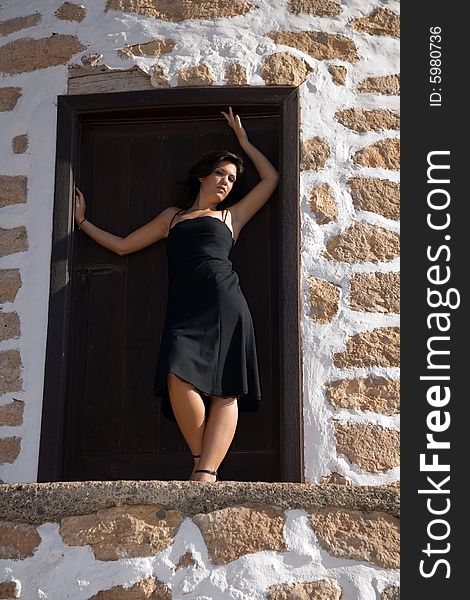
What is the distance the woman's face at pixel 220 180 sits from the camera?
5090 millimetres

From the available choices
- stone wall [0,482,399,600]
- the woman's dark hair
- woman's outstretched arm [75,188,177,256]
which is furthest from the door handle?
stone wall [0,482,399,600]

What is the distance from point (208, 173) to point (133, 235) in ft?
1.33

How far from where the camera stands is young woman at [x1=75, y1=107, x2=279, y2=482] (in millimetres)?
4695

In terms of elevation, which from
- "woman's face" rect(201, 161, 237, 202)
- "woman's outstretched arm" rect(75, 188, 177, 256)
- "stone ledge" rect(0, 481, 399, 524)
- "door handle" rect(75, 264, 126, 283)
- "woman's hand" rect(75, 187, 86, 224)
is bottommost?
"stone ledge" rect(0, 481, 399, 524)

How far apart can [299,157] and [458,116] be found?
669 millimetres

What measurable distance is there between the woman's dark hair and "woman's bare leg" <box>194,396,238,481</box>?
35.0 inches

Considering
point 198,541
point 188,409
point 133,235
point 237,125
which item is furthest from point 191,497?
point 237,125

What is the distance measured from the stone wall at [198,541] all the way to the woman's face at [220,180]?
56.6 inches

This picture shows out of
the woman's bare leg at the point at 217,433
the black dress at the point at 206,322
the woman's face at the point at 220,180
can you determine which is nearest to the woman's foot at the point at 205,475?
the woman's bare leg at the point at 217,433

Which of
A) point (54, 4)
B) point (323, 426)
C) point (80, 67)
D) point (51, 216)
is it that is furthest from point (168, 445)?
point (54, 4)

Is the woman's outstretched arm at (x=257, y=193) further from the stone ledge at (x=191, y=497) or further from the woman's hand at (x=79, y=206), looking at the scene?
the stone ledge at (x=191, y=497)

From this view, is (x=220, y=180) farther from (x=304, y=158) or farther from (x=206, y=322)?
(x=206, y=322)

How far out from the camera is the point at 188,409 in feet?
15.4

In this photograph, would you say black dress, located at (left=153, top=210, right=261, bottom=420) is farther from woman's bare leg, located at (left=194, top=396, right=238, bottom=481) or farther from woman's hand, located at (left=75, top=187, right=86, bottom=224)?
woman's hand, located at (left=75, top=187, right=86, bottom=224)
